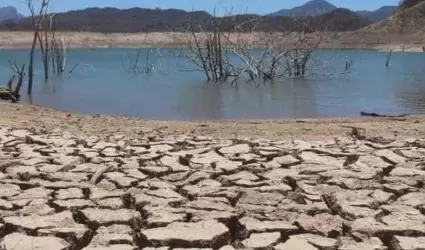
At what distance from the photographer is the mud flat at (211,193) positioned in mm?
3920

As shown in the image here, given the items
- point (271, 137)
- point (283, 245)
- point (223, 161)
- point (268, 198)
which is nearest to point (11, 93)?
point (271, 137)

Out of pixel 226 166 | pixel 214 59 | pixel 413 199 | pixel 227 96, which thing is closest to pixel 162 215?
pixel 226 166

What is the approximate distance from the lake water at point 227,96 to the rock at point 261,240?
380 inches

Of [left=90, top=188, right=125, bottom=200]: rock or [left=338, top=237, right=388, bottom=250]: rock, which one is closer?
[left=338, top=237, right=388, bottom=250]: rock

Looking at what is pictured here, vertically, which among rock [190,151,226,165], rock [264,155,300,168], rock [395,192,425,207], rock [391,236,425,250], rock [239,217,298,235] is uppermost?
rock [391,236,425,250]

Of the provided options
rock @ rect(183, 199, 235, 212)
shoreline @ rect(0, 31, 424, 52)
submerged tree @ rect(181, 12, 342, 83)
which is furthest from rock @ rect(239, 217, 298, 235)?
shoreline @ rect(0, 31, 424, 52)

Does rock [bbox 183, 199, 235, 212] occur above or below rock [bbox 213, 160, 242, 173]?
above

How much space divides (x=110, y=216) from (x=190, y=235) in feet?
2.07

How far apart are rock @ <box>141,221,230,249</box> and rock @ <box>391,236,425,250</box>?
93 centimetres

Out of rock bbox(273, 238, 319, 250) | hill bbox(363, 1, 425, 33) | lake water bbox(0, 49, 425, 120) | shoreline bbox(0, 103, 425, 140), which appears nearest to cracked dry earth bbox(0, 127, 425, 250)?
rock bbox(273, 238, 319, 250)

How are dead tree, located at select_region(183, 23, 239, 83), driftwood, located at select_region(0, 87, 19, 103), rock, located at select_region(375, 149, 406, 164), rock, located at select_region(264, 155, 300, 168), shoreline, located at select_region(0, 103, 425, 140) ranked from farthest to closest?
dead tree, located at select_region(183, 23, 239, 83) → driftwood, located at select_region(0, 87, 19, 103) → shoreline, located at select_region(0, 103, 425, 140) → rock, located at select_region(375, 149, 406, 164) → rock, located at select_region(264, 155, 300, 168)

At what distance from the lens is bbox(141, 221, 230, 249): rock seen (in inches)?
151

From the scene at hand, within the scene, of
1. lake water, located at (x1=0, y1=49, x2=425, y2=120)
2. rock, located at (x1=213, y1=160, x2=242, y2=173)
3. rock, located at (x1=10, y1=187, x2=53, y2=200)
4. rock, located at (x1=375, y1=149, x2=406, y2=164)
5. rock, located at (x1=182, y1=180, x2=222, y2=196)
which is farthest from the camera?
lake water, located at (x1=0, y1=49, x2=425, y2=120)

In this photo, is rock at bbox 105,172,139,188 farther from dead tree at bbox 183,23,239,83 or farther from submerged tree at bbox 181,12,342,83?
dead tree at bbox 183,23,239,83
